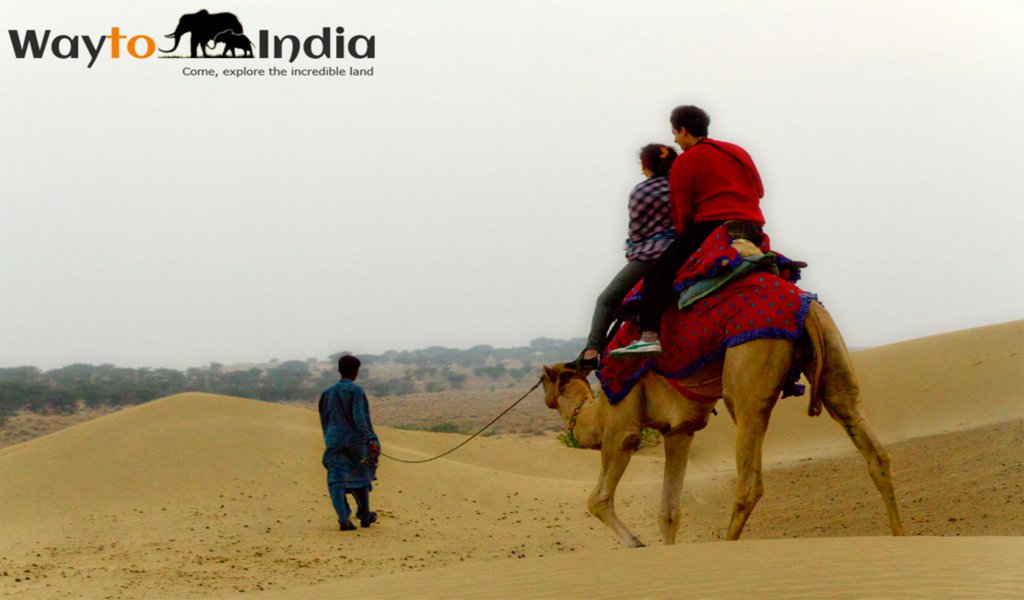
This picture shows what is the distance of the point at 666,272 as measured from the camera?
8922 millimetres

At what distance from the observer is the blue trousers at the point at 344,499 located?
1373 centimetres

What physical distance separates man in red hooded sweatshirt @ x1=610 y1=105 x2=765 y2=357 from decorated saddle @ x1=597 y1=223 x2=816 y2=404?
132 mm

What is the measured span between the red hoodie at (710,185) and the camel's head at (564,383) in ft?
7.10

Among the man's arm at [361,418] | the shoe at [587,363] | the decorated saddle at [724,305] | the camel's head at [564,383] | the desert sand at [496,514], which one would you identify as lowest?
the desert sand at [496,514]

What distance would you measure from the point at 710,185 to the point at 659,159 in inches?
31.2

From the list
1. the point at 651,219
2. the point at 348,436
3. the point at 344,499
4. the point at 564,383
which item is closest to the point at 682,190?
the point at 651,219

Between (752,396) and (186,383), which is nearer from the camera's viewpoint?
(752,396)

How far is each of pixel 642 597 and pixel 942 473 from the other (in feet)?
26.8

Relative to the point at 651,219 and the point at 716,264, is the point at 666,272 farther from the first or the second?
the point at 651,219

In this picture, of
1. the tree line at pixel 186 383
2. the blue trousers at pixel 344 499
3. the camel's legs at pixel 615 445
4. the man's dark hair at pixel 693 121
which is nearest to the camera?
the man's dark hair at pixel 693 121

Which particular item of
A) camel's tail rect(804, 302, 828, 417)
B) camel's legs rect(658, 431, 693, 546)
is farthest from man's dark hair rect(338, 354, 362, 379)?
camel's tail rect(804, 302, 828, 417)

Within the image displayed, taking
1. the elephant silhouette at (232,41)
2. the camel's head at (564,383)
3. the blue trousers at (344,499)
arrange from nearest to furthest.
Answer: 1. the camel's head at (564,383)
2. the blue trousers at (344,499)
3. the elephant silhouette at (232,41)

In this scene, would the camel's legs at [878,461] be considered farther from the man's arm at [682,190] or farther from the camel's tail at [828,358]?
the man's arm at [682,190]

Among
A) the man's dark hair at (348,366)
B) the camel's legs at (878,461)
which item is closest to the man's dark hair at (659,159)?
the camel's legs at (878,461)
